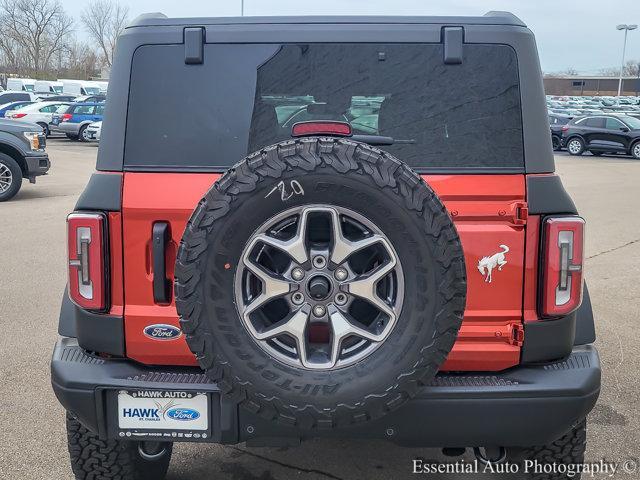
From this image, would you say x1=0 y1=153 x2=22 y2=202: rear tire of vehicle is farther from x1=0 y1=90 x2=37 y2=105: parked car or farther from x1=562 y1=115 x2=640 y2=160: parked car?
x1=0 y1=90 x2=37 y2=105: parked car

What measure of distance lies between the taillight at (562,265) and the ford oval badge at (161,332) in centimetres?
133

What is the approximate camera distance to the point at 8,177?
463 inches

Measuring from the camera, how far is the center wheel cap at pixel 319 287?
2.27 meters

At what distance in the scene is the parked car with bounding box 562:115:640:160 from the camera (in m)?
24.8

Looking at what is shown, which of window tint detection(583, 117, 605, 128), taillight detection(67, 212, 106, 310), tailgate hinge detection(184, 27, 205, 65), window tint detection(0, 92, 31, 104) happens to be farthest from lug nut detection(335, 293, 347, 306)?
window tint detection(0, 92, 31, 104)

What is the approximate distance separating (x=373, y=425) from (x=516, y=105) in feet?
4.15

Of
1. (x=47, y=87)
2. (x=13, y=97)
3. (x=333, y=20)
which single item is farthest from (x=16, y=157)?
(x=47, y=87)

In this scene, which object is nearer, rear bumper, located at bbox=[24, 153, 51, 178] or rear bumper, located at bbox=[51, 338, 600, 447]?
rear bumper, located at bbox=[51, 338, 600, 447]

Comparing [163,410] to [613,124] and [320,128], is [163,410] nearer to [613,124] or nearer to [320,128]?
[320,128]

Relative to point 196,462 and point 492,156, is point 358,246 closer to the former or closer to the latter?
point 492,156

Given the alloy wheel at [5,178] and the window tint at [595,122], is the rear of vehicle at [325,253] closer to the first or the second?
the alloy wheel at [5,178]

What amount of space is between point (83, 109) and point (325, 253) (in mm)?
27087

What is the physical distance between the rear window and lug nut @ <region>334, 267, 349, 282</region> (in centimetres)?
53

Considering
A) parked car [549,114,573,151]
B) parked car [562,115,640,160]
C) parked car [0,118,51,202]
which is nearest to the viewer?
parked car [0,118,51,202]
